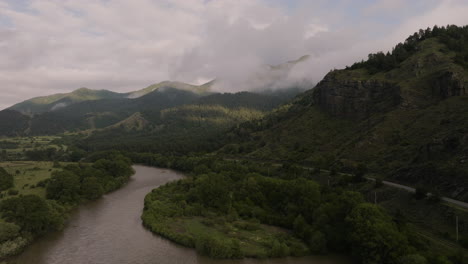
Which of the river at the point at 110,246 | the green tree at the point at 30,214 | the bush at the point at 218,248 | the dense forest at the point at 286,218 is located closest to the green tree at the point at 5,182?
the river at the point at 110,246

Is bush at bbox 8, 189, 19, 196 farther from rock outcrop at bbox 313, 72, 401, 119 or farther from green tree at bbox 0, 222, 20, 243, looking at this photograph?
rock outcrop at bbox 313, 72, 401, 119

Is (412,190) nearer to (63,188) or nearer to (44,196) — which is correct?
(63,188)

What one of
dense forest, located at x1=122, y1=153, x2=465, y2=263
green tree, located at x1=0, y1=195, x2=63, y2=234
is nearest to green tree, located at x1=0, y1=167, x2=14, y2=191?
green tree, located at x1=0, y1=195, x2=63, y2=234

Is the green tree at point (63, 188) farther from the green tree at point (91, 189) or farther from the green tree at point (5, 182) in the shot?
the green tree at point (5, 182)

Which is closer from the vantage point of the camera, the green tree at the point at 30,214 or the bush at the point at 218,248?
the bush at the point at 218,248

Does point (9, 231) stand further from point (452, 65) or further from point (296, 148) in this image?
point (452, 65)

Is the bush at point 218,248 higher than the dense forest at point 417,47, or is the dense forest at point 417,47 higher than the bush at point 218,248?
the dense forest at point 417,47
